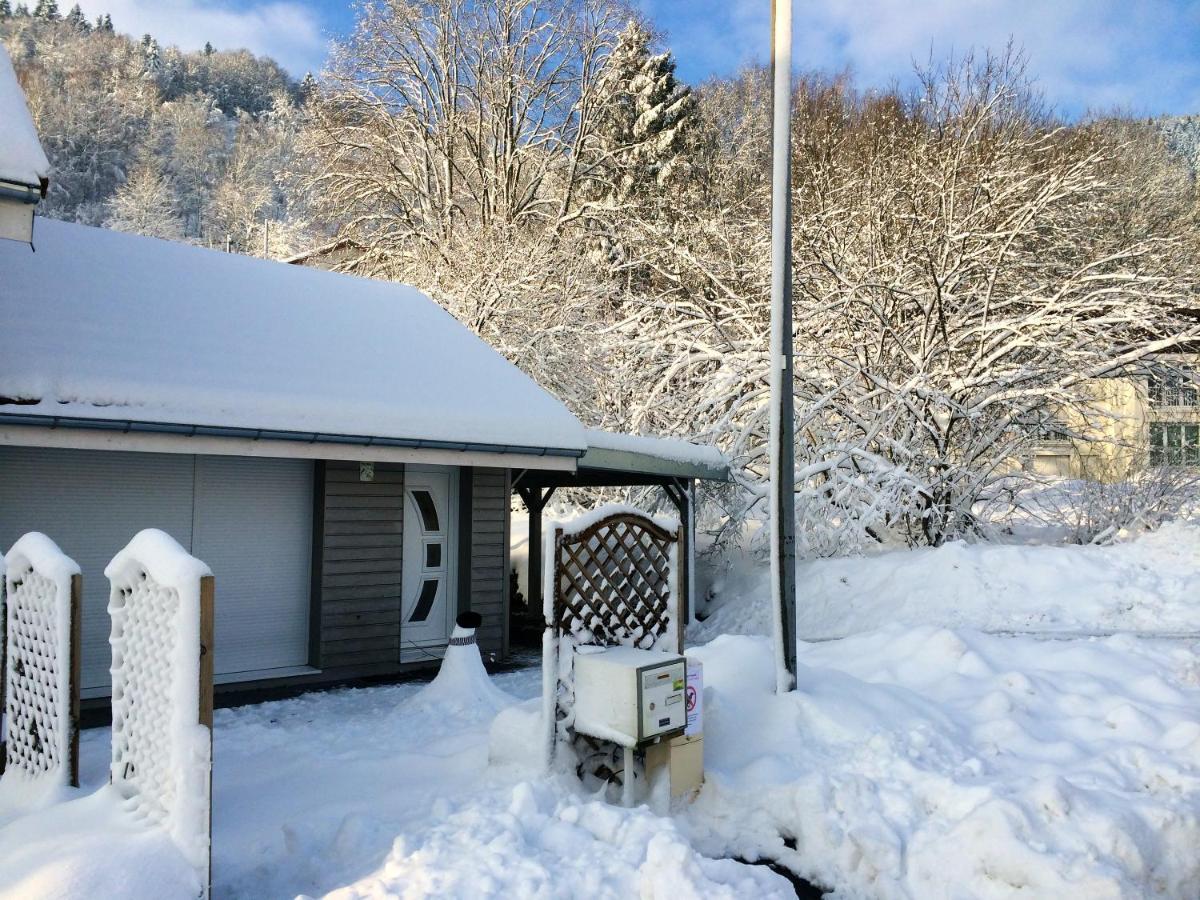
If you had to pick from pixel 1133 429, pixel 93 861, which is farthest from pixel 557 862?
pixel 1133 429

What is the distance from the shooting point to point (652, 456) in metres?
9.85

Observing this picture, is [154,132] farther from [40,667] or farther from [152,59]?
[40,667]

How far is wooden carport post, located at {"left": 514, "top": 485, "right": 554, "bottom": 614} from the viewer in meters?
12.7

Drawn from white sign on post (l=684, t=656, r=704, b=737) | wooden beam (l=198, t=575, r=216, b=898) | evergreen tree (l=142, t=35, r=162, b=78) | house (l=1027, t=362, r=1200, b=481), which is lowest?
white sign on post (l=684, t=656, r=704, b=737)

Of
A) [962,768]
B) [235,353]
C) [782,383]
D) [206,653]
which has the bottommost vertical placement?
[962,768]

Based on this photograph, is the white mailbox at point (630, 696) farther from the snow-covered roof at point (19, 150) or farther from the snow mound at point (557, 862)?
the snow-covered roof at point (19, 150)

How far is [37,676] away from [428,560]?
491cm

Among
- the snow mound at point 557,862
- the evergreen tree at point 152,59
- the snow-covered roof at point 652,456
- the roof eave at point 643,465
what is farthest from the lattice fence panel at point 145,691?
the evergreen tree at point 152,59

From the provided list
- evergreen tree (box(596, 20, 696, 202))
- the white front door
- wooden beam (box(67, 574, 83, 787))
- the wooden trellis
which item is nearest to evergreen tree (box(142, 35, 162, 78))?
evergreen tree (box(596, 20, 696, 202))

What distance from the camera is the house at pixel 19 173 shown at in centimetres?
469

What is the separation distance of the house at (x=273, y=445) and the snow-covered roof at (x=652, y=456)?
3 cm

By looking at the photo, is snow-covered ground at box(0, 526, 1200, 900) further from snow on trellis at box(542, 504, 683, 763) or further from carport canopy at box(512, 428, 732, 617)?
carport canopy at box(512, 428, 732, 617)

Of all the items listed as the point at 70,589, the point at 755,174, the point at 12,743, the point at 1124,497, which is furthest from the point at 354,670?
the point at 755,174

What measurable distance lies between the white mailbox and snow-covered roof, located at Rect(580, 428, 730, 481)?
428 cm
